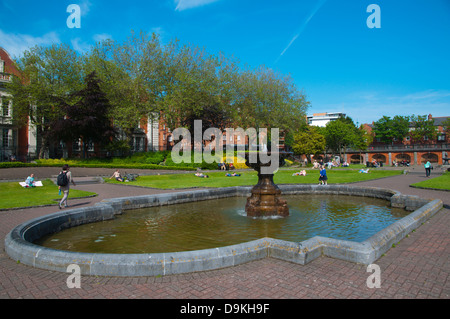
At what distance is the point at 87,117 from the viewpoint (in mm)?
36125

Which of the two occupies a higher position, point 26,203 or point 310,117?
point 310,117

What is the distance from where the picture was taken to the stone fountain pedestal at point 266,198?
424 inches

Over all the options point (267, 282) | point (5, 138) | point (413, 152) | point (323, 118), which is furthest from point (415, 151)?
point (5, 138)

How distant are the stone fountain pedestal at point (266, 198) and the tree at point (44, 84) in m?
33.7

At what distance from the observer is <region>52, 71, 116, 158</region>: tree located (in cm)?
3562

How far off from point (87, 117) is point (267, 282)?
36925mm

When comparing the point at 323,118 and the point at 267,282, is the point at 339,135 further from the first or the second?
the point at 267,282

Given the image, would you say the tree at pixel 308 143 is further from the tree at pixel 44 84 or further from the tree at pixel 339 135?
the tree at pixel 44 84

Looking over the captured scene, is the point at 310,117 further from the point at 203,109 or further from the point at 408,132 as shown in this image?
the point at 203,109

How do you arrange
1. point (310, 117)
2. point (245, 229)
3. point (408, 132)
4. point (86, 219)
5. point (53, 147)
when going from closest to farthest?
point (245, 229), point (86, 219), point (53, 147), point (408, 132), point (310, 117)

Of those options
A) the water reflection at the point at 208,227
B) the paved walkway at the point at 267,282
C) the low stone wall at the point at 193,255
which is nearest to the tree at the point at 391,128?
the water reflection at the point at 208,227
